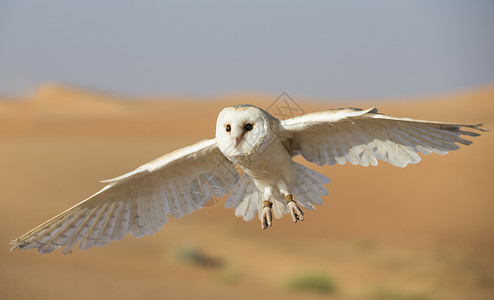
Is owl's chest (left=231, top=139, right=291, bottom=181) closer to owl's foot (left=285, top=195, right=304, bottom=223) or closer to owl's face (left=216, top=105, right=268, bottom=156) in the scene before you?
owl's face (left=216, top=105, right=268, bottom=156)

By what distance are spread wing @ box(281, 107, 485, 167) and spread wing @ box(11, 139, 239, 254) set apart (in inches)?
38.4

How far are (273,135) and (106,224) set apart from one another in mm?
2274

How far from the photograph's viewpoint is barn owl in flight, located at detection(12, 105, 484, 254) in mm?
5488

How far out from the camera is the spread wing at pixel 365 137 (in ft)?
17.6

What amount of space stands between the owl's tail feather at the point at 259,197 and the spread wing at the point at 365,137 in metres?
0.32

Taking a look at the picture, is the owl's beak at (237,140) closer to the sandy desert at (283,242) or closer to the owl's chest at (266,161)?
the owl's chest at (266,161)

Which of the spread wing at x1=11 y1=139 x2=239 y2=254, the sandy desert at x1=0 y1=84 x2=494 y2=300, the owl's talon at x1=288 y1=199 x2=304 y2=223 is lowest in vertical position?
the sandy desert at x1=0 y1=84 x2=494 y2=300

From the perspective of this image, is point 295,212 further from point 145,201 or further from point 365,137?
point 145,201

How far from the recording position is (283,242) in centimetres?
2123

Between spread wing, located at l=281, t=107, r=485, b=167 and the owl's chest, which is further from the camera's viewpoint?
the owl's chest

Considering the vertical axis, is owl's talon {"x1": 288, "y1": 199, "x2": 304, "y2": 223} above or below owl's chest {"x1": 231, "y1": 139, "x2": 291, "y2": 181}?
below

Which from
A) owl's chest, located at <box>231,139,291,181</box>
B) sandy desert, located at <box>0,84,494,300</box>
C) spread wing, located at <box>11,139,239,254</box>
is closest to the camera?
owl's chest, located at <box>231,139,291,181</box>

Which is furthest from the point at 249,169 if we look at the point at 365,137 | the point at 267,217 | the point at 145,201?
the point at 145,201

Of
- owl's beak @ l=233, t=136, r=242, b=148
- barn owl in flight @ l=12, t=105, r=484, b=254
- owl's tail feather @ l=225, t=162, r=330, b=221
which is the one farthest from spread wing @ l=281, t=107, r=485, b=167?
owl's beak @ l=233, t=136, r=242, b=148
